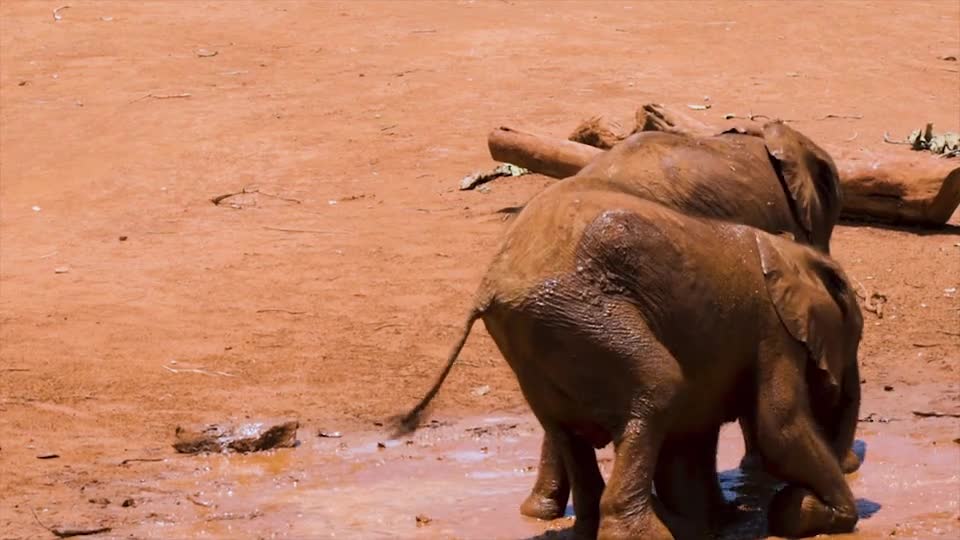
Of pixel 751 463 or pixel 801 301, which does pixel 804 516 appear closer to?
pixel 801 301

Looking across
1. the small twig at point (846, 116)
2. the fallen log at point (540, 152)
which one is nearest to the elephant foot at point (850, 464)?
the fallen log at point (540, 152)

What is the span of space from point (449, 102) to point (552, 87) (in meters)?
1.04

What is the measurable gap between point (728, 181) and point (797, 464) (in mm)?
1230

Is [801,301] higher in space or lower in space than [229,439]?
higher

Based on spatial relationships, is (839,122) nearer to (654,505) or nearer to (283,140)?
(283,140)

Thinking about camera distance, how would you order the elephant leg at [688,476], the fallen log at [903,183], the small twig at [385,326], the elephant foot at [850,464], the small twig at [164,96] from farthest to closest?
the small twig at [164,96] < the fallen log at [903,183] < the small twig at [385,326] < the elephant foot at [850,464] < the elephant leg at [688,476]

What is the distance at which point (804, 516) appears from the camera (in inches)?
297

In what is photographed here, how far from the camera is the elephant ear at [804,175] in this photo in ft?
27.5

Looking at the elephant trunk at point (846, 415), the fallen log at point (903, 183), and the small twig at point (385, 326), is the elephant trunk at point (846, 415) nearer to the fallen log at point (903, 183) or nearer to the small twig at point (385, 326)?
the small twig at point (385, 326)

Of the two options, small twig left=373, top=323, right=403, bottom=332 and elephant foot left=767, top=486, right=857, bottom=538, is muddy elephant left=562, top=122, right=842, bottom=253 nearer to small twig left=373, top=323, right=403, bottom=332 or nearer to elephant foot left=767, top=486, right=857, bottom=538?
elephant foot left=767, top=486, right=857, bottom=538

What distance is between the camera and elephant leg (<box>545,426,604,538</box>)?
7207 millimetres

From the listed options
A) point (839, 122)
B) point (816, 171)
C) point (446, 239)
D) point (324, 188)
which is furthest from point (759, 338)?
point (839, 122)

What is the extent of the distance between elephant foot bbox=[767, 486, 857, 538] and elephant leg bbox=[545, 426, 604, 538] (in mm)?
794

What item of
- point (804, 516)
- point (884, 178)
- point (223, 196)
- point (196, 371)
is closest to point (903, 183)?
point (884, 178)
